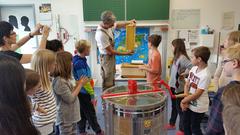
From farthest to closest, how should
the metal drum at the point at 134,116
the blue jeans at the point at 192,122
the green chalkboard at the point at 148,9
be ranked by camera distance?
the green chalkboard at the point at 148,9 < the blue jeans at the point at 192,122 < the metal drum at the point at 134,116

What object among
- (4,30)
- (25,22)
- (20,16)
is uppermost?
(20,16)

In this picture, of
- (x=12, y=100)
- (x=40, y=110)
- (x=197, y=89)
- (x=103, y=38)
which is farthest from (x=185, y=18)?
(x=12, y=100)

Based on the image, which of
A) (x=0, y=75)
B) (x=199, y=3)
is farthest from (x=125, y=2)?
(x=0, y=75)

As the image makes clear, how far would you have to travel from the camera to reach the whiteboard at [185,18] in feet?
12.3

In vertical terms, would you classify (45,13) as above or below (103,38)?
above

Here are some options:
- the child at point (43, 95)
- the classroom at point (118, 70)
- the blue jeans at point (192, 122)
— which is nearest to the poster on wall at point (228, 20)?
the classroom at point (118, 70)

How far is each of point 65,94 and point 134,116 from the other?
781mm

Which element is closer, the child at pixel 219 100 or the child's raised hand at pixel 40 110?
the child at pixel 219 100

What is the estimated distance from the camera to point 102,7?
12.2ft

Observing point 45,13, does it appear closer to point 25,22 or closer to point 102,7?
point 25,22

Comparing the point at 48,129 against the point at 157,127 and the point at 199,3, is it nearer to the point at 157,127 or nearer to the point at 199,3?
the point at 157,127

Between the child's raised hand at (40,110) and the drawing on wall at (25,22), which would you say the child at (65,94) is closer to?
the child's raised hand at (40,110)

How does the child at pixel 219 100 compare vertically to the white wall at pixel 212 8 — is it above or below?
below

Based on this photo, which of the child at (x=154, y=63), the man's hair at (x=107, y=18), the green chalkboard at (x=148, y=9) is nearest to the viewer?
the child at (x=154, y=63)
